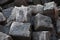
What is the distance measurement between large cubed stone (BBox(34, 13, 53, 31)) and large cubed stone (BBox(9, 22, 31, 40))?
0.09 m

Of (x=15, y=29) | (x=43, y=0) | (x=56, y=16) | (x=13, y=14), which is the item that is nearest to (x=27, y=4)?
(x=43, y=0)

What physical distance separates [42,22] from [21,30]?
0.75ft

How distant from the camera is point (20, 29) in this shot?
170 cm

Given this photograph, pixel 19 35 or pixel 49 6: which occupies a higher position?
pixel 49 6

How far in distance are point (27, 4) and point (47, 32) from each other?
2.27ft

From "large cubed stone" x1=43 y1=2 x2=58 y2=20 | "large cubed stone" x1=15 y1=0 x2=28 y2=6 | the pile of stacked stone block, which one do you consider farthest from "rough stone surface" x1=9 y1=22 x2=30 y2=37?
"large cubed stone" x1=15 y1=0 x2=28 y2=6

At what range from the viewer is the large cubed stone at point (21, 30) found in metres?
1.64

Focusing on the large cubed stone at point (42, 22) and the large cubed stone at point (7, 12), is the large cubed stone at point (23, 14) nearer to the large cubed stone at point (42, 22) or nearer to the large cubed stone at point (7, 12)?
the large cubed stone at point (42, 22)

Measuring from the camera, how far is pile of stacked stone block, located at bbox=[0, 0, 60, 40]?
1665mm

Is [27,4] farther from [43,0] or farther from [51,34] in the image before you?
[51,34]

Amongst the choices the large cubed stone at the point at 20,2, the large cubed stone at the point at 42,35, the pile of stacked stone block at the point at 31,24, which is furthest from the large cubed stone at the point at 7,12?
the large cubed stone at the point at 42,35

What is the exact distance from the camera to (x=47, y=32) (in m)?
1.69

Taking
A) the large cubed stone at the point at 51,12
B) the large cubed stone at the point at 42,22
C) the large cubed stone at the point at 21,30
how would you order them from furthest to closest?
the large cubed stone at the point at 51,12, the large cubed stone at the point at 42,22, the large cubed stone at the point at 21,30

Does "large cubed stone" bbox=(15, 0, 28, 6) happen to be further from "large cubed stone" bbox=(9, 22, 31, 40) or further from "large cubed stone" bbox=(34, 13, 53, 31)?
"large cubed stone" bbox=(9, 22, 31, 40)
